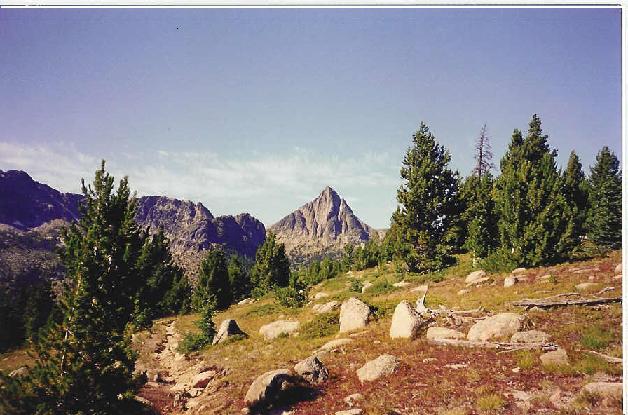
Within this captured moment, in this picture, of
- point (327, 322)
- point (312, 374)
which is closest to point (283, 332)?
point (327, 322)

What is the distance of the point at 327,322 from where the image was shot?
2180 cm

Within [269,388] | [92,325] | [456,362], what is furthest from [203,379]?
[456,362]

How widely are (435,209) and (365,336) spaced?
18.9 m

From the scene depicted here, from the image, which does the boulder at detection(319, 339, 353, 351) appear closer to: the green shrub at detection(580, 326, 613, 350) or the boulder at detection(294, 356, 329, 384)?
the boulder at detection(294, 356, 329, 384)

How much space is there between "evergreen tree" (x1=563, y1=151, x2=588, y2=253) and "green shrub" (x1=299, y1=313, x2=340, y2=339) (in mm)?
19050

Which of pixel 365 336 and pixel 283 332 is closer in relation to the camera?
pixel 365 336

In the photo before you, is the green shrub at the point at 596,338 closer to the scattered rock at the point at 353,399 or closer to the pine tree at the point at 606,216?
the scattered rock at the point at 353,399

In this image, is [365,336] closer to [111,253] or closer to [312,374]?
[312,374]

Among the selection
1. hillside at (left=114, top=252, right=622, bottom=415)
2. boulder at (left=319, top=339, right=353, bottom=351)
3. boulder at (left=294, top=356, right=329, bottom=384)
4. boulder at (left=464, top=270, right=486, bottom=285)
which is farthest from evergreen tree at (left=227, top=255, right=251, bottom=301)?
boulder at (left=294, top=356, right=329, bottom=384)

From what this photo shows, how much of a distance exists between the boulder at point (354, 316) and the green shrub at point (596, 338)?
10.6 metres

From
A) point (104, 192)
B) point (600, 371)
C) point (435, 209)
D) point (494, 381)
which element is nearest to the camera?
point (600, 371)

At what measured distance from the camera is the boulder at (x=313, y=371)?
13.1 meters

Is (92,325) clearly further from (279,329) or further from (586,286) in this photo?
(586,286)

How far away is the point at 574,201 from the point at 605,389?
127 feet
